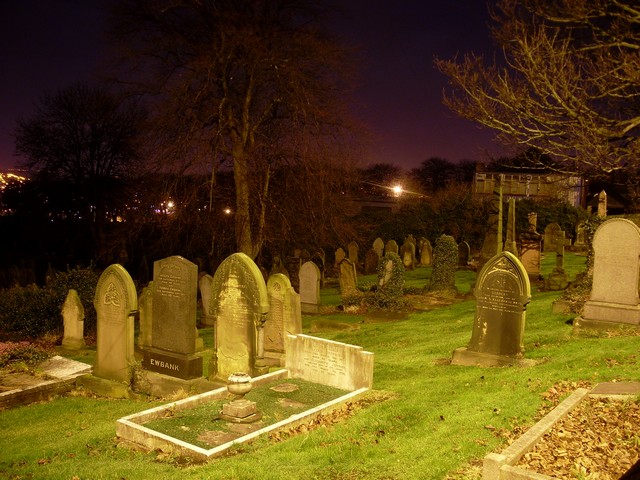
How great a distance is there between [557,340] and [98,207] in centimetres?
3125

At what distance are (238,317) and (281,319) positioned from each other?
161 cm

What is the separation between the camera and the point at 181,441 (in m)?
6.66

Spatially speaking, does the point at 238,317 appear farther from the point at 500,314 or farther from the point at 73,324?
the point at 73,324

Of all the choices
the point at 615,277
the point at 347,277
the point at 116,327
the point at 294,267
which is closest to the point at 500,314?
the point at 615,277

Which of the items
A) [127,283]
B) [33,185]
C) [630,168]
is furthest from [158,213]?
[33,185]

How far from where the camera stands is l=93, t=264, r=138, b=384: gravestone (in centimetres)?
1031

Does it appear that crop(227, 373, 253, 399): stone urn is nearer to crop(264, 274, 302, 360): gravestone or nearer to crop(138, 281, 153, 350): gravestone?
crop(264, 274, 302, 360): gravestone

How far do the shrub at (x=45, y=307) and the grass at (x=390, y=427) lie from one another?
5.78 m

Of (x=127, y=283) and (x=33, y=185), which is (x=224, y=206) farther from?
(x=33, y=185)

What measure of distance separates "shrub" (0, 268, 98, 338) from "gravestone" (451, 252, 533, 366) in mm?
10492

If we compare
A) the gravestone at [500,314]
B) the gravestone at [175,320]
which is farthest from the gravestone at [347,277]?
the gravestone at [500,314]

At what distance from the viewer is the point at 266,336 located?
11453 mm

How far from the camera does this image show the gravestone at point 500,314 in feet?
29.6

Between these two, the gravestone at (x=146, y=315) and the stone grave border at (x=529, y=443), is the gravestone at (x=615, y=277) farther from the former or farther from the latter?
the gravestone at (x=146, y=315)
